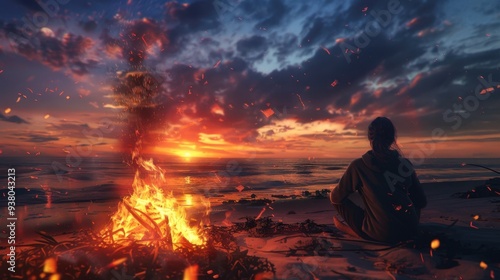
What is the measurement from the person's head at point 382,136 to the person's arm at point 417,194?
27.1 inches

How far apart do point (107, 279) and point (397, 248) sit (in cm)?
419

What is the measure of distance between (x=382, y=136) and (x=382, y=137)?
16 mm

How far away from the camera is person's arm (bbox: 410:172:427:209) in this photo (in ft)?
16.9

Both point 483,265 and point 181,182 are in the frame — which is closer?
point 483,265

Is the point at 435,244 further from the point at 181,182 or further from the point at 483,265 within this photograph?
the point at 181,182

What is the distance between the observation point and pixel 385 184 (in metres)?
4.89

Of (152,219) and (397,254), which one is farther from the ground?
(152,219)

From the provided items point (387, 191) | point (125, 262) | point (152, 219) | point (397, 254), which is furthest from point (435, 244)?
point (125, 262)

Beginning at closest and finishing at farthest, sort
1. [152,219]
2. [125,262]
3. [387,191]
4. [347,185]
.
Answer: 1. [125,262]
2. [152,219]
3. [387,191]
4. [347,185]

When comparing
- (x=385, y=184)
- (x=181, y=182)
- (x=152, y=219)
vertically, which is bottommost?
(x=181, y=182)

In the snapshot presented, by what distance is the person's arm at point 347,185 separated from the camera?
5.07 metres

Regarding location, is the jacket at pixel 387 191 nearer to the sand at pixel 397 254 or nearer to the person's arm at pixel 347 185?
the person's arm at pixel 347 185

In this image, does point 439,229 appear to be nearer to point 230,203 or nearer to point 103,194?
point 230,203

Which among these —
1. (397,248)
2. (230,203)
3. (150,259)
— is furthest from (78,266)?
(230,203)
